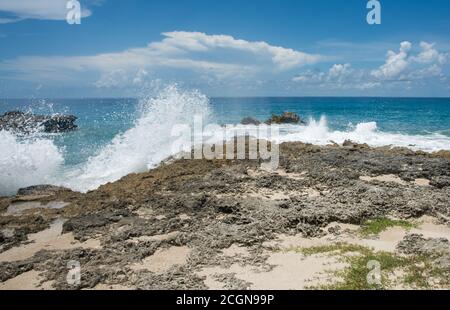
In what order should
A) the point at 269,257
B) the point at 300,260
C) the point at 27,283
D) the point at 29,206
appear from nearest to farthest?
the point at 27,283 → the point at 300,260 → the point at 269,257 → the point at 29,206

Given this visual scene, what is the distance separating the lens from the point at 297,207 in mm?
10617

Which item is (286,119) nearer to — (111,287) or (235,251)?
(235,251)

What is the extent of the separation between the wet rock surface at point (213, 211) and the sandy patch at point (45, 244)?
0.19 m

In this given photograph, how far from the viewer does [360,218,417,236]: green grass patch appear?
31.2 feet

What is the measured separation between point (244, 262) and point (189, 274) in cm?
114

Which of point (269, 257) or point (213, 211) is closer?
point (269, 257)

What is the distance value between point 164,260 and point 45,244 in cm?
309

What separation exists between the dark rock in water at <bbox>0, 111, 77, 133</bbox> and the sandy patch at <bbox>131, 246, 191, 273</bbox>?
3500 cm

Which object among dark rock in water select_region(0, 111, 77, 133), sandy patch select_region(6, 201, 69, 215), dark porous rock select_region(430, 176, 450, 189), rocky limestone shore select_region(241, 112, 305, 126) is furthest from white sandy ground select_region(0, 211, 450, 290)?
dark rock in water select_region(0, 111, 77, 133)

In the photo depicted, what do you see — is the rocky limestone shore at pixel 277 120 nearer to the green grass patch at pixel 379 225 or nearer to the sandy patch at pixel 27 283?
the green grass patch at pixel 379 225

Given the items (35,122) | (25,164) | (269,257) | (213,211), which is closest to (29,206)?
(213,211)

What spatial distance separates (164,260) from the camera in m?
8.38
